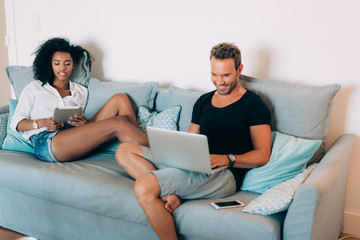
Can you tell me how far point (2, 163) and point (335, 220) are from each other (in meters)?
1.91

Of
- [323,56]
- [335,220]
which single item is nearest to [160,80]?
[323,56]

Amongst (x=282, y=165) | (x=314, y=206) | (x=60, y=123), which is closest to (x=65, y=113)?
(x=60, y=123)

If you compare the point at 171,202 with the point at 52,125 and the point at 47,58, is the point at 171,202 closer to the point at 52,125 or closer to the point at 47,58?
the point at 52,125

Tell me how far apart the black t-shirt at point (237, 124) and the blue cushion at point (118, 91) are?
0.64m

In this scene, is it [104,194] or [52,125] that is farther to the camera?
[52,125]

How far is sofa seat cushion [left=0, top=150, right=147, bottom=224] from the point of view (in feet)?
5.70

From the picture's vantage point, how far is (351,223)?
7.27 feet

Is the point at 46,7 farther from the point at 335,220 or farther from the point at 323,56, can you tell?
the point at 335,220

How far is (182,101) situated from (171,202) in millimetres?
804

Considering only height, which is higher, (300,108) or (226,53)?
Answer: (226,53)

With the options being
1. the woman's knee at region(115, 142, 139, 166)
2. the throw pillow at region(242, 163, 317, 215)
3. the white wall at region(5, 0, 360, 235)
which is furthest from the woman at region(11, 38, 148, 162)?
the throw pillow at region(242, 163, 317, 215)

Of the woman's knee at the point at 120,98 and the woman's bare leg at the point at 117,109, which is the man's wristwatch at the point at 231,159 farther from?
the woman's knee at the point at 120,98

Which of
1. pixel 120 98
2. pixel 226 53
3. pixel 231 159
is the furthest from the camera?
pixel 120 98

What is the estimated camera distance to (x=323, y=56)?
84.1 inches
